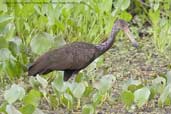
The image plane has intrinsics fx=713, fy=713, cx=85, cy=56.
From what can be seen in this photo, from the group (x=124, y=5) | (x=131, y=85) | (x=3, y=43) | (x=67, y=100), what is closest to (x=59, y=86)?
(x=67, y=100)

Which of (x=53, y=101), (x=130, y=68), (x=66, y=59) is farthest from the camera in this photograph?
(x=130, y=68)

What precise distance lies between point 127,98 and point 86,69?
982 mm

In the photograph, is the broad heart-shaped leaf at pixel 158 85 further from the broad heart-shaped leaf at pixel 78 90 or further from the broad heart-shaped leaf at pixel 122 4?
the broad heart-shaped leaf at pixel 122 4

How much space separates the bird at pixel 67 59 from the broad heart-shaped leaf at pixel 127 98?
0.54m

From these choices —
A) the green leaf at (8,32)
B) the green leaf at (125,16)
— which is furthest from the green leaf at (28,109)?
the green leaf at (125,16)

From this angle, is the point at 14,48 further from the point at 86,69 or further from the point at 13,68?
the point at 86,69

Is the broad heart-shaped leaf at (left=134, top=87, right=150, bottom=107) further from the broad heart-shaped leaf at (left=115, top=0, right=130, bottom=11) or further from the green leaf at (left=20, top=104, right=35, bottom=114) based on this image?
the broad heart-shaped leaf at (left=115, top=0, right=130, bottom=11)

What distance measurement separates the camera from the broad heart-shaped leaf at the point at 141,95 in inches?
189

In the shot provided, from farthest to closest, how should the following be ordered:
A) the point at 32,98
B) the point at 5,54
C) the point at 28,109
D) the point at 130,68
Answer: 1. the point at 130,68
2. the point at 5,54
3. the point at 32,98
4. the point at 28,109

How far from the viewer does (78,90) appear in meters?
4.77

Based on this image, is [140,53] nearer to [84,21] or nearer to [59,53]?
[84,21]

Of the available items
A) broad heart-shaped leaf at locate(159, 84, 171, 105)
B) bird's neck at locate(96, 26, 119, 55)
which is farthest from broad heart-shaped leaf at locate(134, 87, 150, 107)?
bird's neck at locate(96, 26, 119, 55)

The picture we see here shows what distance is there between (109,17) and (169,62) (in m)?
0.74

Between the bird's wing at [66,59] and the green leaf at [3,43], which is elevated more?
the green leaf at [3,43]
